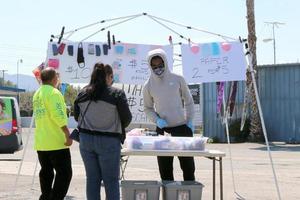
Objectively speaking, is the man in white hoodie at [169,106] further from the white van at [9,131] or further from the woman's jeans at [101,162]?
the white van at [9,131]

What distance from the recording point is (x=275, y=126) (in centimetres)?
2905

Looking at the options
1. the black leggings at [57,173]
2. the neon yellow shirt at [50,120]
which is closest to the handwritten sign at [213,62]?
the neon yellow shirt at [50,120]

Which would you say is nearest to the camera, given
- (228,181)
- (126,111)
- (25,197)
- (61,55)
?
(126,111)

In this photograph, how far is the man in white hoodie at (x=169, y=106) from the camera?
7.36 metres

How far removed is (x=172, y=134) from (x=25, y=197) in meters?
2.94

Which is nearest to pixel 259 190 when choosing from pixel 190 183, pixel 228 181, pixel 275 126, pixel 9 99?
pixel 228 181

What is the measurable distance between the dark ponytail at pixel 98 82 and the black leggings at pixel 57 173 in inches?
52.3

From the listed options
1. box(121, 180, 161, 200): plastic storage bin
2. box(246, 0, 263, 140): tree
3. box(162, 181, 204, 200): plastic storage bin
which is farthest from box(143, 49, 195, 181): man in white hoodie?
box(246, 0, 263, 140): tree

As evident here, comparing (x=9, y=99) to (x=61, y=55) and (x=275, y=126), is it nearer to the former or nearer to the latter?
(x=61, y=55)

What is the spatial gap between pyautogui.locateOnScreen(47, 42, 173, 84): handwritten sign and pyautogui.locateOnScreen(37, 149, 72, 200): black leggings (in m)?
2.76

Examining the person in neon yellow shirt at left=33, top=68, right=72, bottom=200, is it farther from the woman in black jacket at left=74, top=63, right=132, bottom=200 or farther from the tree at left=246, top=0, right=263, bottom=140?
the tree at left=246, top=0, right=263, bottom=140

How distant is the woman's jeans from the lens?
20.8 feet

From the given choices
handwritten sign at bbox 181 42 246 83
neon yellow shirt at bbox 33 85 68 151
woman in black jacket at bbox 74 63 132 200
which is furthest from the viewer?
handwritten sign at bbox 181 42 246 83

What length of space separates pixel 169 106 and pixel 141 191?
1228 mm
